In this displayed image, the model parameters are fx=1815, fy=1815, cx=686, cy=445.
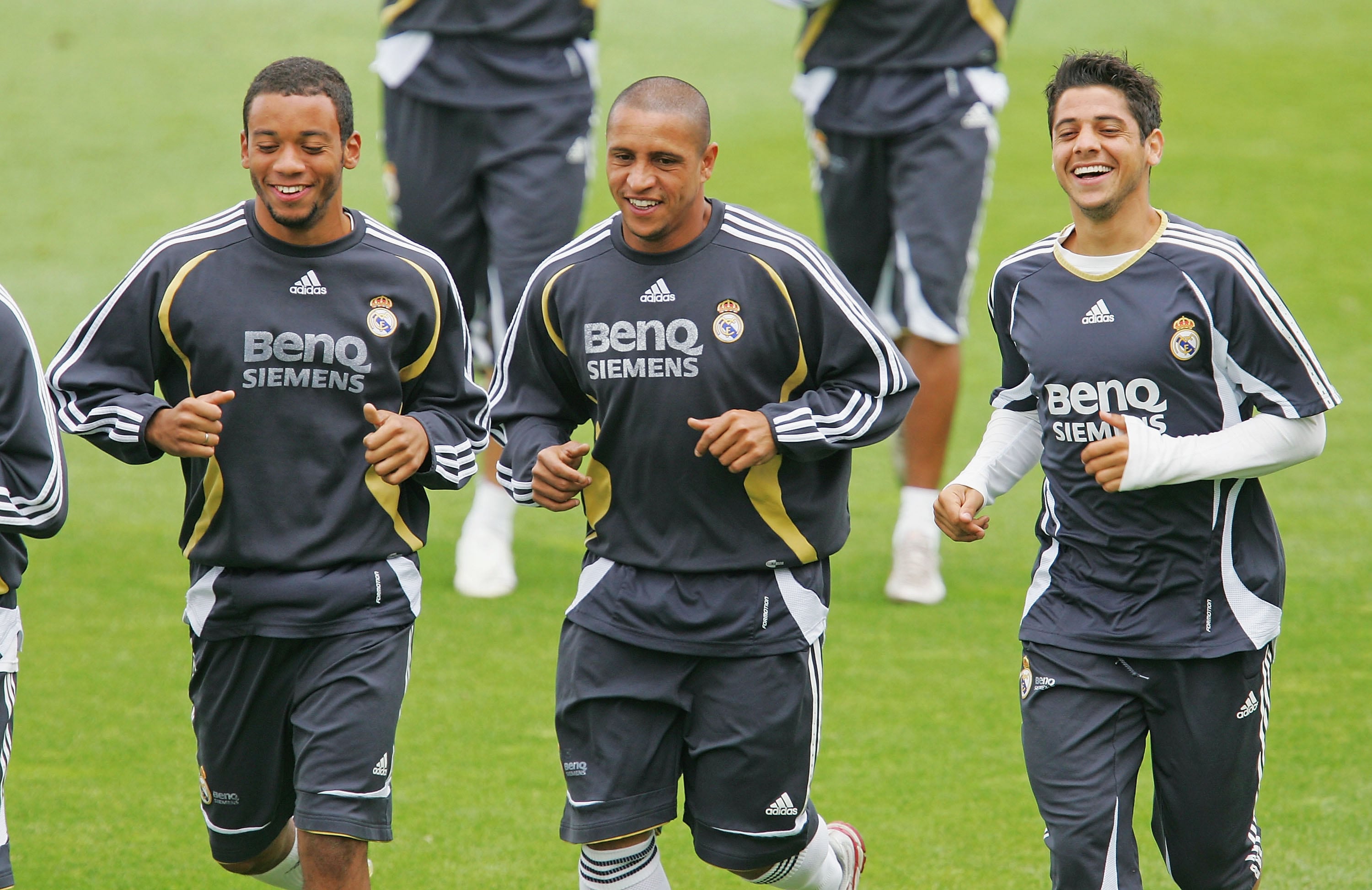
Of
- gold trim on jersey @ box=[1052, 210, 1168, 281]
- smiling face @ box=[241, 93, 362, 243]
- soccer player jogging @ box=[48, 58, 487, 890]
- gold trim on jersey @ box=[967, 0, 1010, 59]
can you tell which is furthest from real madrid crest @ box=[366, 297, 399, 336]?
gold trim on jersey @ box=[967, 0, 1010, 59]

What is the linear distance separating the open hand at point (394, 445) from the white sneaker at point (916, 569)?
3148 mm

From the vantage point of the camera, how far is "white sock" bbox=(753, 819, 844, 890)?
4.24 metres

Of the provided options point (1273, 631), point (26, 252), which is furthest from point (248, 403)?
point (26, 252)

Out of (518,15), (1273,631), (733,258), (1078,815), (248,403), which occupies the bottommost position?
(1078,815)

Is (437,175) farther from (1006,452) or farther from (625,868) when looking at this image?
(625,868)

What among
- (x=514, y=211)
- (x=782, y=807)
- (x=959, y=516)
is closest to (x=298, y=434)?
(x=782, y=807)

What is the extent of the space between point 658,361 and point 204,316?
102 cm

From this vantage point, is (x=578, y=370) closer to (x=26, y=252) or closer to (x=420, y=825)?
(x=420, y=825)

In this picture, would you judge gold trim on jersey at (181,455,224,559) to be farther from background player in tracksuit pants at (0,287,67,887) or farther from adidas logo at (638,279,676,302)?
adidas logo at (638,279,676,302)

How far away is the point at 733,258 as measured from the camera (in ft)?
13.4

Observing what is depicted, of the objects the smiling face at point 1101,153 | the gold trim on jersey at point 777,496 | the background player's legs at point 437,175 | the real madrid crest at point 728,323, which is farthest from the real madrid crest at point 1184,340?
the background player's legs at point 437,175

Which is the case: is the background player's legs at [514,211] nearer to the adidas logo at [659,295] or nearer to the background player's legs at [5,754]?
the adidas logo at [659,295]

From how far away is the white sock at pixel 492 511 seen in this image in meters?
6.97

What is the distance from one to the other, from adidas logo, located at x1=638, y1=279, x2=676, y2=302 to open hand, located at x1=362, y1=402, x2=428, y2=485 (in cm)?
58
